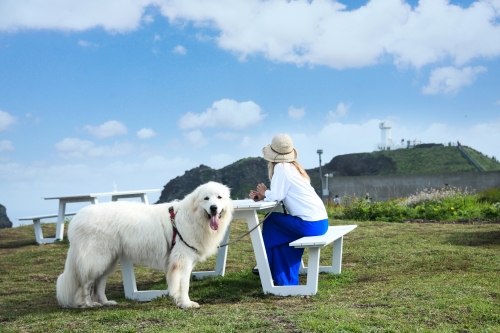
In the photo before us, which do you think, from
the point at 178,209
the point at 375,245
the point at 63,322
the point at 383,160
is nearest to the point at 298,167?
the point at 178,209

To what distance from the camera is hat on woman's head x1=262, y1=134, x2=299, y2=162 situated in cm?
636

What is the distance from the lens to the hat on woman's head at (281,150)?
20.9 ft

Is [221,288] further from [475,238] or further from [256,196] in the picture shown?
[475,238]

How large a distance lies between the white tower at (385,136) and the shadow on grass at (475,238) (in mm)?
45777

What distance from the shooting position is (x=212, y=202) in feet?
Result: 17.9

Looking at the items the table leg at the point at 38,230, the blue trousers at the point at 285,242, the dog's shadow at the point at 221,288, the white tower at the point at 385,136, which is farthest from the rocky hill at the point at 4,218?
the white tower at the point at 385,136

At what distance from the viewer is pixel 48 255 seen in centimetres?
1028

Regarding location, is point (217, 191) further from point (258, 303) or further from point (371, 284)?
point (371, 284)

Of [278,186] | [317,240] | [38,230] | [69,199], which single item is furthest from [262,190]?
[38,230]

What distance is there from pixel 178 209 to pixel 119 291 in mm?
1878

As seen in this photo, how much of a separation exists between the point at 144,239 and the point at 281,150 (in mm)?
1930

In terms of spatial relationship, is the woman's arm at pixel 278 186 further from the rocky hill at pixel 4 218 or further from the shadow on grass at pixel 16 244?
the rocky hill at pixel 4 218

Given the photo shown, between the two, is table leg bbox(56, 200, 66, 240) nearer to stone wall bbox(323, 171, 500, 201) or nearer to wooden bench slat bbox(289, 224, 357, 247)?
wooden bench slat bbox(289, 224, 357, 247)

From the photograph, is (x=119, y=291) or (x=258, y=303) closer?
(x=258, y=303)
